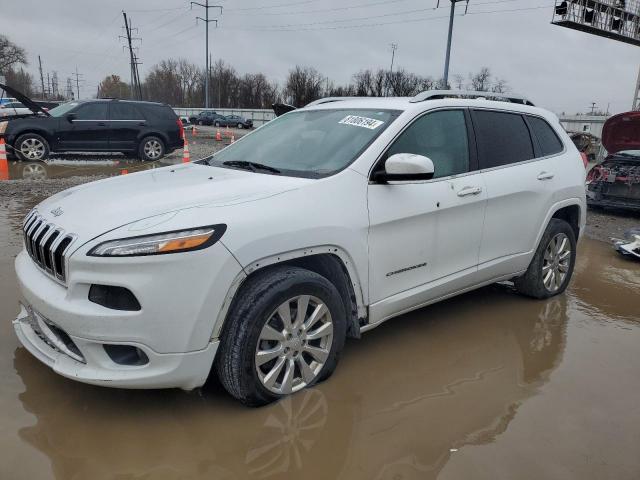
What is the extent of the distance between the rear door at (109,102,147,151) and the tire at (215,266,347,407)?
1239cm

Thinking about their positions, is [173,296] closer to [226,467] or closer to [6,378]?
[226,467]

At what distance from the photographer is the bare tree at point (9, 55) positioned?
7338cm

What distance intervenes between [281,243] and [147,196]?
80cm

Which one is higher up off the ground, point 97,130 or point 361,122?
point 361,122

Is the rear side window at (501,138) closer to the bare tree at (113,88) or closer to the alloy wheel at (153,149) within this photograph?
the alloy wheel at (153,149)

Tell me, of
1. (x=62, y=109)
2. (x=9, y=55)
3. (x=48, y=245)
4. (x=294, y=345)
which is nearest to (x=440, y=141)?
(x=294, y=345)

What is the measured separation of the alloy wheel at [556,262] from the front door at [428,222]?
1.16m

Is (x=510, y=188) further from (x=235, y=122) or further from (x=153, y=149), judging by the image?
(x=235, y=122)

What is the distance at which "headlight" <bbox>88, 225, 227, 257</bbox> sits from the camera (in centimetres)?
244

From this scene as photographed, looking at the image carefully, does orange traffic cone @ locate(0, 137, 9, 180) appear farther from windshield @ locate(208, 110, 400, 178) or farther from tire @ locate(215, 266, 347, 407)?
tire @ locate(215, 266, 347, 407)

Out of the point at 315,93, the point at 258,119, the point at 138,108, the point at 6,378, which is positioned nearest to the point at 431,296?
the point at 6,378

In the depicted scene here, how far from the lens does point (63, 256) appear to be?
8.37 ft

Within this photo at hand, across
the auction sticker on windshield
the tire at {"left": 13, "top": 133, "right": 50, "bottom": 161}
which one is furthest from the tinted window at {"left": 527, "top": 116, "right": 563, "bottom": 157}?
the tire at {"left": 13, "top": 133, "right": 50, "bottom": 161}

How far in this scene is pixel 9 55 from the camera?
74562 mm
